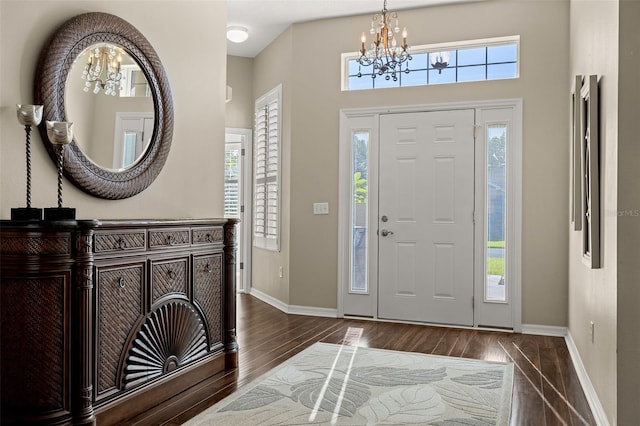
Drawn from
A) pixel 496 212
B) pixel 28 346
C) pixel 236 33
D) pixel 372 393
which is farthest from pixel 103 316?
pixel 236 33

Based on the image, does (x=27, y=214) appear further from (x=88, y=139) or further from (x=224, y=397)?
(x=224, y=397)

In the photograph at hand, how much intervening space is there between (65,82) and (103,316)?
1.20m

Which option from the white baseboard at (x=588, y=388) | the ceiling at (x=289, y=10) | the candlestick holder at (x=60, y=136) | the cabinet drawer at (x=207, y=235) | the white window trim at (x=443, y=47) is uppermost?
the ceiling at (x=289, y=10)

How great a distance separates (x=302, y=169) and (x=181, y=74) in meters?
2.17

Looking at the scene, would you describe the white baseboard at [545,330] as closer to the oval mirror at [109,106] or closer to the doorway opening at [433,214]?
the doorway opening at [433,214]

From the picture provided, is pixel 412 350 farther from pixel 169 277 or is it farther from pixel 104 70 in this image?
pixel 104 70

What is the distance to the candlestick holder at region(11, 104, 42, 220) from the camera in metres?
2.34

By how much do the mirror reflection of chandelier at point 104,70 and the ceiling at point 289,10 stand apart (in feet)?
7.86

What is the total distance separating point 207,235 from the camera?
3455mm

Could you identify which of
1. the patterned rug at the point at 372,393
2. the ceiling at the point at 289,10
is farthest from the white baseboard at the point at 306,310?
the ceiling at the point at 289,10

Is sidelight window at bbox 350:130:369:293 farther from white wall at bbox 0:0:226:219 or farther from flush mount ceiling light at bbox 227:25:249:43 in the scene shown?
white wall at bbox 0:0:226:219

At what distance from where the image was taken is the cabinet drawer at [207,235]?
10.9ft

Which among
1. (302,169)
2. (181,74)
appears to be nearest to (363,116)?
(302,169)

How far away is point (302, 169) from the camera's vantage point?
5.62 metres
